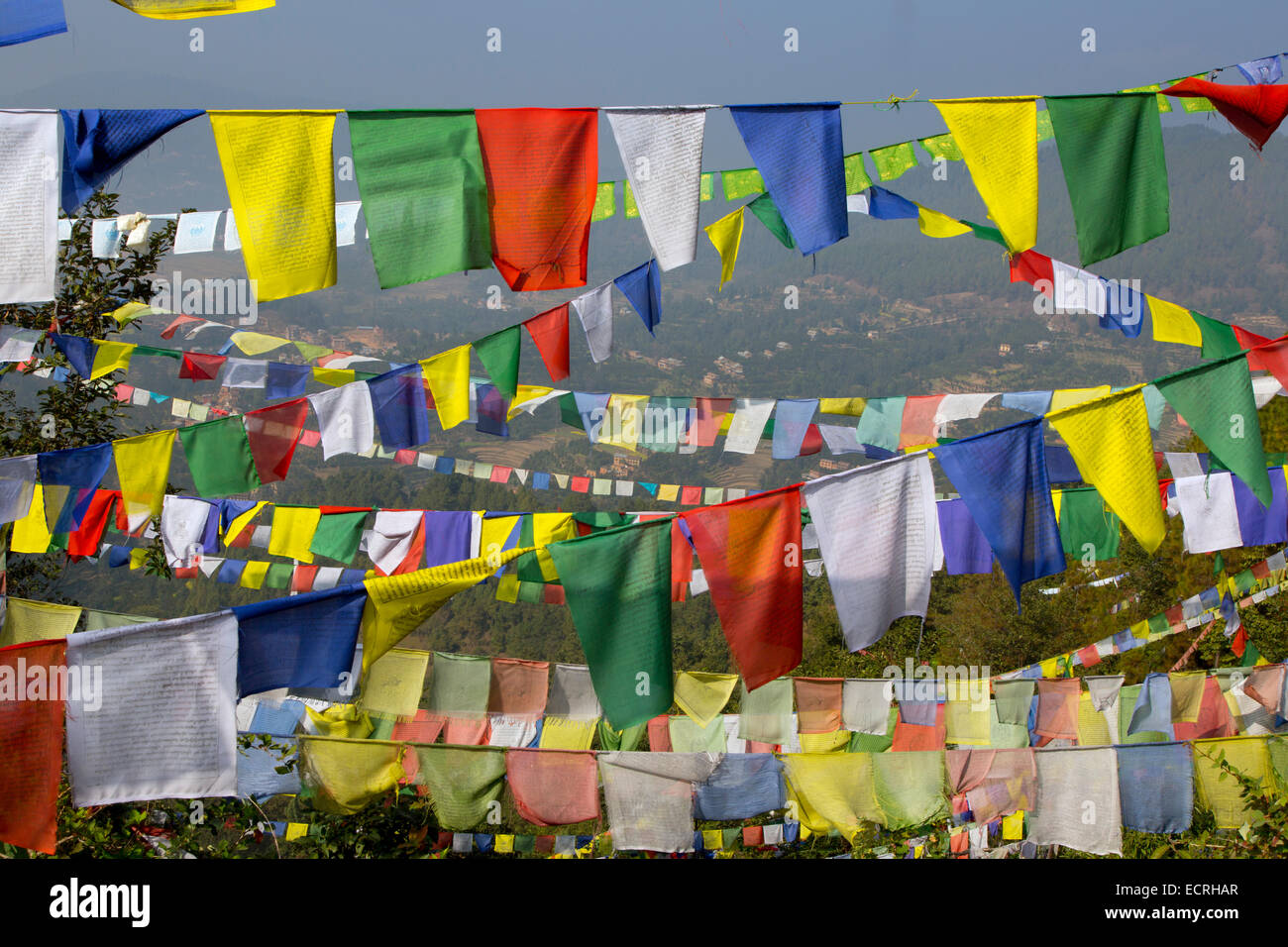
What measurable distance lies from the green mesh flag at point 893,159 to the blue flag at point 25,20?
6090 millimetres

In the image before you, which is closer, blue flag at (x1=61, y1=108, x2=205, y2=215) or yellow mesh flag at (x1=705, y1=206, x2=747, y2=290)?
blue flag at (x1=61, y1=108, x2=205, y2=215)

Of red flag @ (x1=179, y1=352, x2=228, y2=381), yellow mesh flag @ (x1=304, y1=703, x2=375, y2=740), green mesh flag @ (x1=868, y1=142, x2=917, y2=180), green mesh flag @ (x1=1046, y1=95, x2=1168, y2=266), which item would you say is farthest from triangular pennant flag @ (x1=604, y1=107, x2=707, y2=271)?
red flag @ (x1=179, y1=352, x2=228, y2=381)

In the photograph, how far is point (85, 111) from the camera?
4.82 metres

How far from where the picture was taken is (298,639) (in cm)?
442

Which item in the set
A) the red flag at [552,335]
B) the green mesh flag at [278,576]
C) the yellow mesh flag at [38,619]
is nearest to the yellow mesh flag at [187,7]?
the red flag at [552,335]

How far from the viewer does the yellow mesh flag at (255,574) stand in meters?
12.5

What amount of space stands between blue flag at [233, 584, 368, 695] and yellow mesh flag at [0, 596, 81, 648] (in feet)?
14.6

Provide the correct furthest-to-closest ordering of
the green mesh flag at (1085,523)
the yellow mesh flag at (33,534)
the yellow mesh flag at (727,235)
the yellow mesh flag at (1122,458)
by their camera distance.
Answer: the green mesh flag at (1085,523), the yellow mesh flag at (33,534), the yellow mesh flag at (727,235), the yellow mesh flag at (1122,458)

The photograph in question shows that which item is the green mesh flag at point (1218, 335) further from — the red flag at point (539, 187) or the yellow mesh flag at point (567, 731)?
the yellow mesh flag at point (567, 731)

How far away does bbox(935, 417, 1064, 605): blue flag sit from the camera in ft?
16.7

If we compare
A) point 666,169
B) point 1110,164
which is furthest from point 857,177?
point 666,169

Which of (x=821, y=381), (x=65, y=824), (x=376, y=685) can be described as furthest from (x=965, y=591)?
(x=821, y=381)

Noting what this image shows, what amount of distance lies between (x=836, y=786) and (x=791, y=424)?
214 inches

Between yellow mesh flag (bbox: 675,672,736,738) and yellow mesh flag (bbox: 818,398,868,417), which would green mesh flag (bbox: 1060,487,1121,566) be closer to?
yellow mesh flag (bbox: 818,398,868,417)
